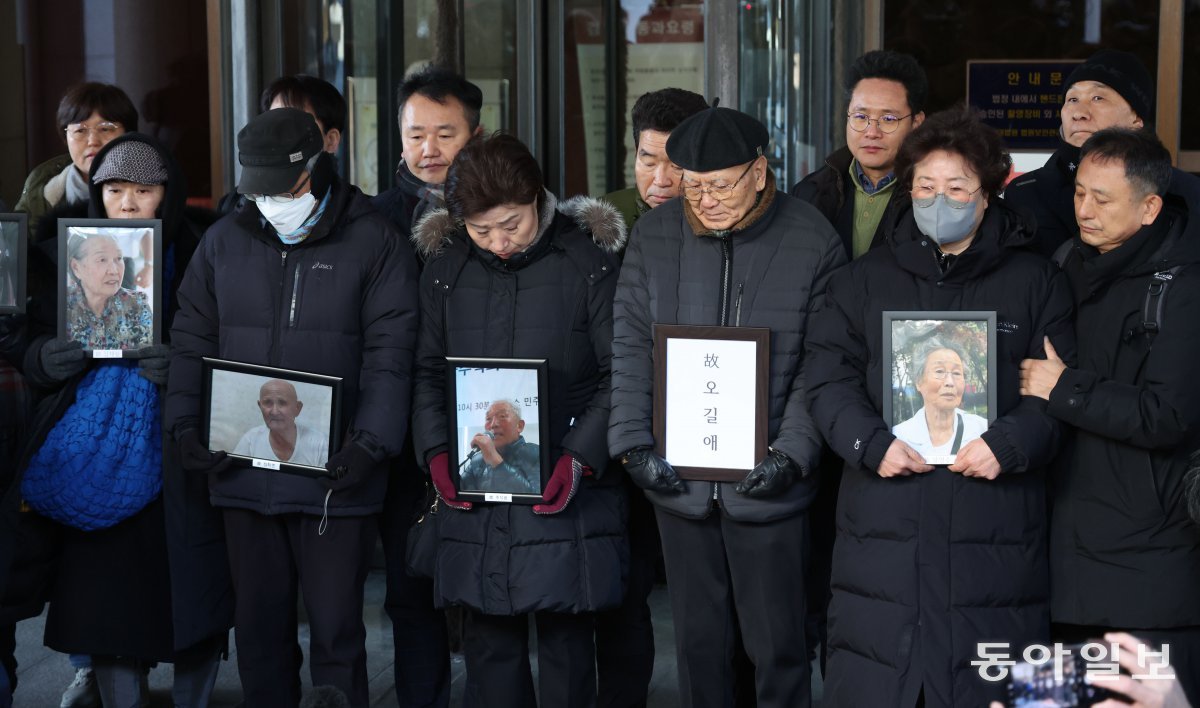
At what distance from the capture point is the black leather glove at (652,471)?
4.17 m

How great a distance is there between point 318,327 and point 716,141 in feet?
4.46

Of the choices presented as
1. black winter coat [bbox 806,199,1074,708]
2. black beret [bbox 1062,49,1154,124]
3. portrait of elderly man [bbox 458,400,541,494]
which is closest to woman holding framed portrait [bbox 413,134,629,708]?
portrait of elderly man [bbox 458,400,541,494]

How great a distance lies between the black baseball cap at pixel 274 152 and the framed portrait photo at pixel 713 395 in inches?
49.0

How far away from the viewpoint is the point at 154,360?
465 cm

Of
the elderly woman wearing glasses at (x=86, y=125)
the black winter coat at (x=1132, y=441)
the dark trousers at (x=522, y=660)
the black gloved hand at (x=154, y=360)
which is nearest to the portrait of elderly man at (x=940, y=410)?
the black winter coat at (x=1132, y=441)

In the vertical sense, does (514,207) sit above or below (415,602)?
above

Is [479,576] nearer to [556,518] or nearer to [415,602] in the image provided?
[556,518]

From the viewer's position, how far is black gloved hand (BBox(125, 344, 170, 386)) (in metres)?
4.64

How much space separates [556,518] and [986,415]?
131 cm

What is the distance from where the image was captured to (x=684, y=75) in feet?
27.6

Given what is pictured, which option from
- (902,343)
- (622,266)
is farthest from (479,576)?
(902,343)

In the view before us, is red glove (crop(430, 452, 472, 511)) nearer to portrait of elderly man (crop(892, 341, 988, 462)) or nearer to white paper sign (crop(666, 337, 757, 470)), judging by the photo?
white paper sign (crop(666, 337, 757, 470))

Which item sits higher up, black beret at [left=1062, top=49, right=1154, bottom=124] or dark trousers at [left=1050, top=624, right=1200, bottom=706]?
black beret at [left=1062, top=49, right=1154, bottom=124]

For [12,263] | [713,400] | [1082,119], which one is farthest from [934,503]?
[12,263]
